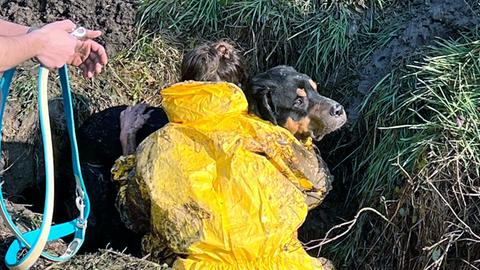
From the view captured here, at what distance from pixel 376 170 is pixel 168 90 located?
1.16 metres

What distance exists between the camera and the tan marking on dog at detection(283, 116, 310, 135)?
3.95 meters

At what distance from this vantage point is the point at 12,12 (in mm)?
5227

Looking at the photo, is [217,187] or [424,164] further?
[424,164]

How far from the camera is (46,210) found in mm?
2854

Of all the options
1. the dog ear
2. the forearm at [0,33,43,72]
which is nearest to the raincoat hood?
the dog ear

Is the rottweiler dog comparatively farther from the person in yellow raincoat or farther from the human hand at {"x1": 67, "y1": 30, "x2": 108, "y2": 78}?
the human hand at {"x1": 67, "y1": 30, "x2": 108, "y2": 78}

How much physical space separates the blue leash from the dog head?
3.17ft

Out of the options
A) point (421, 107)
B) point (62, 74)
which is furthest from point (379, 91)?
point (62, 74)

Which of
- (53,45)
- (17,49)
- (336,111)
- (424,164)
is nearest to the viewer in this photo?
(17,49)

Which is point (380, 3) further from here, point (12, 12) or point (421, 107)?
point (12, 12)

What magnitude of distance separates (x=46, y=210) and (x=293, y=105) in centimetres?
140

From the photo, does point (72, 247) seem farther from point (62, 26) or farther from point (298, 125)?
point (298, 125)

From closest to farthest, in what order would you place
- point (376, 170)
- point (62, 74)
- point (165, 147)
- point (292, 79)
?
point (62, 74)
point (165, 147)
point (292, 79)
point (376, 170)

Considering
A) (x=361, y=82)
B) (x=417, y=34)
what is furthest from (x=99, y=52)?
(x=417, y=34)
